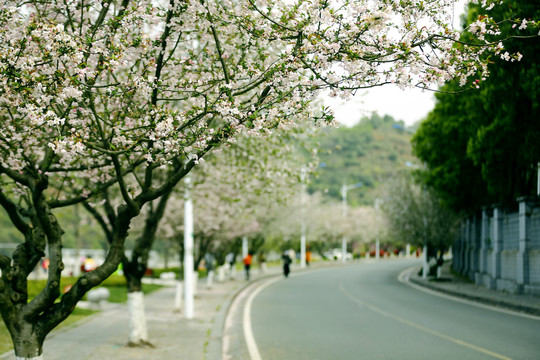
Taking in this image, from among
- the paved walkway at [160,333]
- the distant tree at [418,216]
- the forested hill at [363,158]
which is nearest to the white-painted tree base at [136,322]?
the paved walkway at [160,333]

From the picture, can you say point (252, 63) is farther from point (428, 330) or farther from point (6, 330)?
point (6, 330)

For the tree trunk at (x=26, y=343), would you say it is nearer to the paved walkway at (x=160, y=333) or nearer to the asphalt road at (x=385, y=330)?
the paved walkway at (x=160, y=333)

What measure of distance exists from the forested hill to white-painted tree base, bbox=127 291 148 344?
101m

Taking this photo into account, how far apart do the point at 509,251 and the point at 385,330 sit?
12.8 metres

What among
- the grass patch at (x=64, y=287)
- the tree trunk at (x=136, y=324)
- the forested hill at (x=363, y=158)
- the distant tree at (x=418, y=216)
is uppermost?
the forested hill at (x=363, y=158)

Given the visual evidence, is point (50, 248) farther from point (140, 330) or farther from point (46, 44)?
point (140, 330)

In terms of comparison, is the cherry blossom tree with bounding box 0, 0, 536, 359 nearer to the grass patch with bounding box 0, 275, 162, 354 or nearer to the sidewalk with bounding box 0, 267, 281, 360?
the sidewalk with bounding box 0, 267, 281, 360

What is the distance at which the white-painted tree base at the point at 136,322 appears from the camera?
11992 millimetres

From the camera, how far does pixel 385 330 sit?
14422mm

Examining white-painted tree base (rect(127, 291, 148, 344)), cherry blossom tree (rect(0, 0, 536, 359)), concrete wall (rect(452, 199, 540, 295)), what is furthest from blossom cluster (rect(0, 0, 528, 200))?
concrete wall (rect(452, 199, 540, 295))

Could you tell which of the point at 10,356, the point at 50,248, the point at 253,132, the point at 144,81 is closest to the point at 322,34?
the point at 253,132

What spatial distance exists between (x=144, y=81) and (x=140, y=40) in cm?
48

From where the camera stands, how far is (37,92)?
5.87m

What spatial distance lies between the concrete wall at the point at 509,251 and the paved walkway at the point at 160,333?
3.62ft
